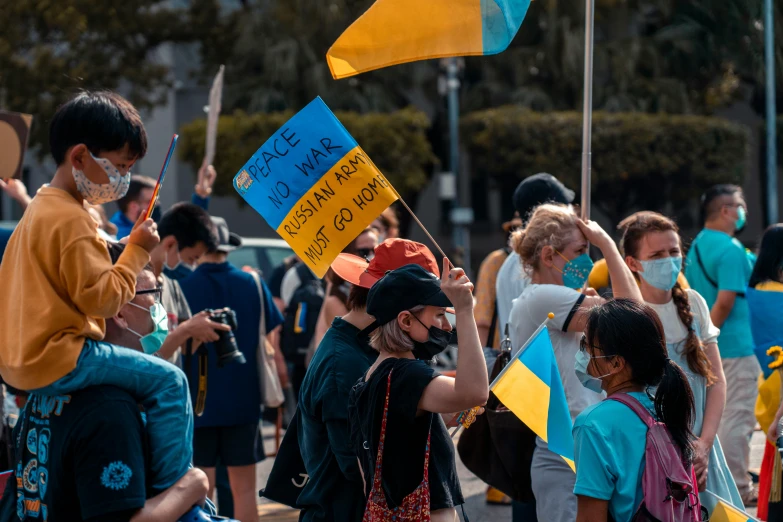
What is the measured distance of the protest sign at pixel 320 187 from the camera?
13.3ft

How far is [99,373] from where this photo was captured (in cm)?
291

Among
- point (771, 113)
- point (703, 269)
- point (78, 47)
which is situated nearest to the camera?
point (703, 269)

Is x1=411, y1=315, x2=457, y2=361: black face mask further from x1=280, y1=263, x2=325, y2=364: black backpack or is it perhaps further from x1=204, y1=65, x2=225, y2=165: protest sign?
x1=280, y1=263, x2=325, y2=364: black backpack

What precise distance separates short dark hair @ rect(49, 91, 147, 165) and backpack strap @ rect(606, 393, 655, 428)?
160 cm

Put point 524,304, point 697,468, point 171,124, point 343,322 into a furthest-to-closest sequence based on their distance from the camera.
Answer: point 171,124 → point 524,304 → point 697,468 → point 343,322

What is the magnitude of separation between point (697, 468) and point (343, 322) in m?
1.54

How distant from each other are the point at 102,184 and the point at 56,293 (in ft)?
1.15

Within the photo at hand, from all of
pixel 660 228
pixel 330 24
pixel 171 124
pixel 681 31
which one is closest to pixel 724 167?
pixel 681 31

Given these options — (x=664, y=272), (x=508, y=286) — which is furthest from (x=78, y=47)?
(x=664, y=272)

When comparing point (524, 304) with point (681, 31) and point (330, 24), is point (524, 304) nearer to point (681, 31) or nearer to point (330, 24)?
point (330, 24)

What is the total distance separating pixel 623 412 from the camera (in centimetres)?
327

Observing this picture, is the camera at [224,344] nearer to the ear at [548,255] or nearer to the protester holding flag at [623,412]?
the ear at [548,255]

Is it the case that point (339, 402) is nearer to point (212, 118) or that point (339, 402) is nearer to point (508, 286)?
point (508, 286)

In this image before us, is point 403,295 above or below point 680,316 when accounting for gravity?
above
